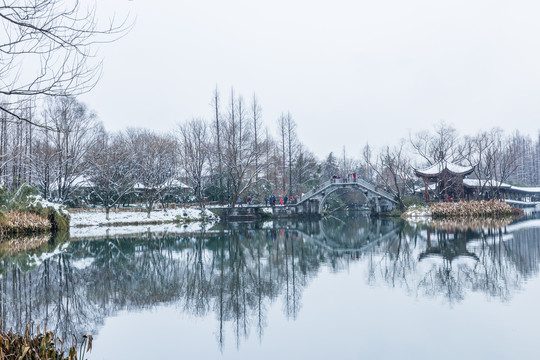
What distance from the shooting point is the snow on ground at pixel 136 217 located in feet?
88.0

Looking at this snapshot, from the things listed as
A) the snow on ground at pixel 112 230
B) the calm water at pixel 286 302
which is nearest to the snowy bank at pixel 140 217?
the snow on ground at pixel 112 230

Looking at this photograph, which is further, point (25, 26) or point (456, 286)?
point (456, 286)

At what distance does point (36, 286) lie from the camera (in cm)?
889

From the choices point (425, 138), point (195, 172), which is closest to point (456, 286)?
point (195, 172)

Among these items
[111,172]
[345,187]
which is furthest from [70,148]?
[345,187]

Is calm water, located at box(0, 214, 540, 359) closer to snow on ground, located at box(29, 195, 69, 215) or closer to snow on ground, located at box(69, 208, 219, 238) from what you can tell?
snow on ground, located at box(29, 195, 69, 215)

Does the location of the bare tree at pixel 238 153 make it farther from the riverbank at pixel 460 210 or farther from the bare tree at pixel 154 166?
the riverbank at pixel 460 210

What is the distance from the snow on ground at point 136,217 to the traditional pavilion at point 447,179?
17881 mm

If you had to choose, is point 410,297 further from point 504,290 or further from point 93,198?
point 93,198

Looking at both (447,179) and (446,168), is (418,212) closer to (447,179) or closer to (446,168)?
(447,179)

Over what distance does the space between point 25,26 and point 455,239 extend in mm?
16114

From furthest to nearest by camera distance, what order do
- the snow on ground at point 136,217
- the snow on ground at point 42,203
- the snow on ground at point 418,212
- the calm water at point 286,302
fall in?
1. the snow on ground at point 418,212
2. the snow on ground at point 136,217
3. the snow on ground at point 42,203
4. the calm water at point 286,302

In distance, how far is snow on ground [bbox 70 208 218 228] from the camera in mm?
26828

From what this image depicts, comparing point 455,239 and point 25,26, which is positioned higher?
point 25,26
